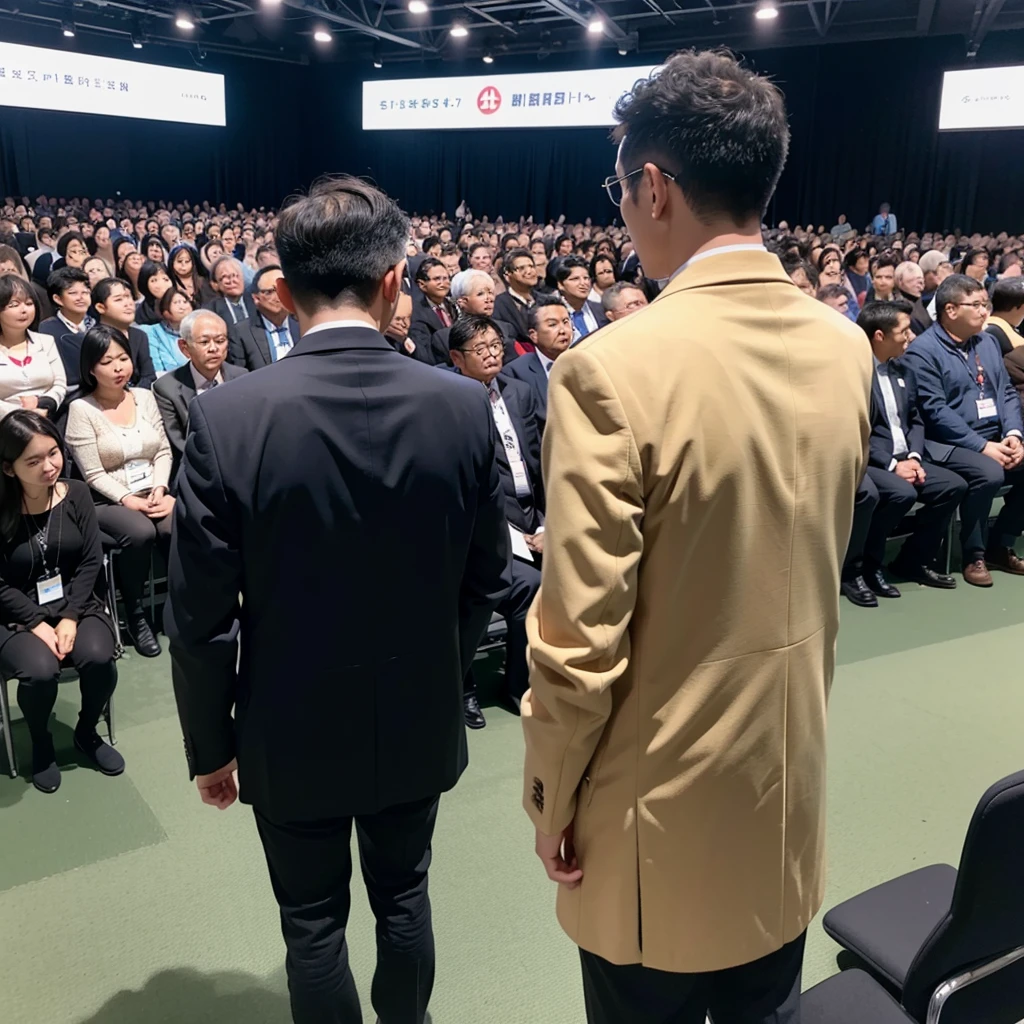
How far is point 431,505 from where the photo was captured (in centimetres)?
128

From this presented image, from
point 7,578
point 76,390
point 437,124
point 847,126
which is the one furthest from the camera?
point 437,124

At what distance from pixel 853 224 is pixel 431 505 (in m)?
15.6

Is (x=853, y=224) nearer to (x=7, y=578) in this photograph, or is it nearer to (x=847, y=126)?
(x=847, y=126)

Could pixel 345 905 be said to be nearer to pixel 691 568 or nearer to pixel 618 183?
pixel 691 568

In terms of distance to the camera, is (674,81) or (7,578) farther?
(7,578)

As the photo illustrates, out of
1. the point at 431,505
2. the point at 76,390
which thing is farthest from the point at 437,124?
the point at 431,505

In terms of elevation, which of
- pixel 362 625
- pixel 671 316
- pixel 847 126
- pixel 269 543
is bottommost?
pixel 362 625

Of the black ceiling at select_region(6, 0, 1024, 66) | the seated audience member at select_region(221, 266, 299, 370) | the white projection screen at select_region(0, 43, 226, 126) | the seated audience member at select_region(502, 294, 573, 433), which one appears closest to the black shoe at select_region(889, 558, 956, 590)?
the seated audience member at select_region(502, 294, 573, 433)

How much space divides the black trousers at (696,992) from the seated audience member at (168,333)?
13.0ft

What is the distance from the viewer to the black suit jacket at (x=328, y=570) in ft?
3.84

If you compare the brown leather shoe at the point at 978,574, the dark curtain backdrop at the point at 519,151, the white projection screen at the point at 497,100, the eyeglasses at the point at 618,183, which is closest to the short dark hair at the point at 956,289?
the brown leather shoe at the point at 978,574

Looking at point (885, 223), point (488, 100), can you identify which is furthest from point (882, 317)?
point (488, 100)

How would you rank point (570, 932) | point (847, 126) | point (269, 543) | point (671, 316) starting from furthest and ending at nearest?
point (847, 126)
point (269, 543)
point (570, 932)
point (671, 316)

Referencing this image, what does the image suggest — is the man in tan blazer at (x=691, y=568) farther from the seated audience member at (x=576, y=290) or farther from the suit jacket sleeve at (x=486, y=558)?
the seated audience member at (x=576, y=290)
